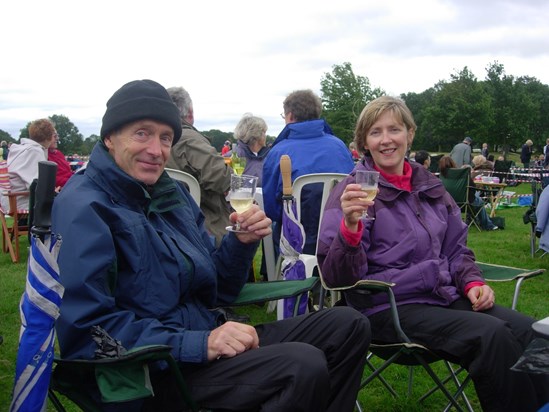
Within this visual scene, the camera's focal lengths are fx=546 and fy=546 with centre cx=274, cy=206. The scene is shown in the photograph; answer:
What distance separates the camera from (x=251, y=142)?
20.7ft

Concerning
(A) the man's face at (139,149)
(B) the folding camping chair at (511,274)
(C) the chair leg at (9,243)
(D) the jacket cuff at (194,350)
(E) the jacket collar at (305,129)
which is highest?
(E) the jacket collar at (305,129)

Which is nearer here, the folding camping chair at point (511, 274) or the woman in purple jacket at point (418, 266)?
the woman in purple jacket at point (418, 266)

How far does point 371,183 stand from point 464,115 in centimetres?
4965

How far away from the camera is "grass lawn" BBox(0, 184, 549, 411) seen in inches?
123

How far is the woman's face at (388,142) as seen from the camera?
2748 millimetres

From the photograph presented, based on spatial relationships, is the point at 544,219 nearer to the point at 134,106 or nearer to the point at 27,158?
the point at 134,106

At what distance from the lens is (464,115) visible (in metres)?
48.4

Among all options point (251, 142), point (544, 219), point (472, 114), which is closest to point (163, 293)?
point (251, 142)

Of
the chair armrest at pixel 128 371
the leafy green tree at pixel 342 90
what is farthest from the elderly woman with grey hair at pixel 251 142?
the leafy green tree at pixel 342 90

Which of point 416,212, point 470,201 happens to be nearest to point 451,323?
point 416,212

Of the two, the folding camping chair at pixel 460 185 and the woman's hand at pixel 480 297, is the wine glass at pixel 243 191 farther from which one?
the folding camping chair at pixel 460 185

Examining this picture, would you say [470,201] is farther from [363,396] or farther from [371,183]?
[371,183]

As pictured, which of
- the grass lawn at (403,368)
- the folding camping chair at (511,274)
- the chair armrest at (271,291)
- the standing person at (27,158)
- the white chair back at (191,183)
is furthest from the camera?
the standing person at (27,158)

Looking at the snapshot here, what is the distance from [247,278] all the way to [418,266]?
0.80m
